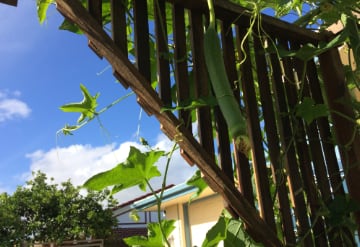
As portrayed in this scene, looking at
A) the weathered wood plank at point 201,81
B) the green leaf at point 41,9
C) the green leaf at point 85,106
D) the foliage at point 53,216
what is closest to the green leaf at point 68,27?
the green leaf at point 41,9

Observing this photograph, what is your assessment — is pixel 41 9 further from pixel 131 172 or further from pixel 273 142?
pixel 273 142

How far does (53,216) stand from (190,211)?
8618 millimetres

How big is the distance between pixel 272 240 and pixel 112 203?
14.0 metres

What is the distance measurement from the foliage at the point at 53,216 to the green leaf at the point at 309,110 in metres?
13.1

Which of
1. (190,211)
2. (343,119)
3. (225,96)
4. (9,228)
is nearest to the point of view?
(225,96)

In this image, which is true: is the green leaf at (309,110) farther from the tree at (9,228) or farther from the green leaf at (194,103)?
the tree at (9,228)

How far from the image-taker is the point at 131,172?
0.94 metres

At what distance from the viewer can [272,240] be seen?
101 centimetres

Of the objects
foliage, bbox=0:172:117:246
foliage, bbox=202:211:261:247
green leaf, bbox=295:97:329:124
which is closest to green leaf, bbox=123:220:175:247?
foliage, bbox=202:211:261:247

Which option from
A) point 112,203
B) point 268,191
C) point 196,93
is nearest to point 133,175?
point 196,93

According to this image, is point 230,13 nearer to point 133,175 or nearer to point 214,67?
point 214,67

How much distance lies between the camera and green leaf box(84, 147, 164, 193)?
0.90 metres

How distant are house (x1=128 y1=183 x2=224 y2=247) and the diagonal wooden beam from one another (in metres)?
4.48

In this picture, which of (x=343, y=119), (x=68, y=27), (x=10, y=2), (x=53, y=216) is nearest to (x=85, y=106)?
(x=68, y=27)
